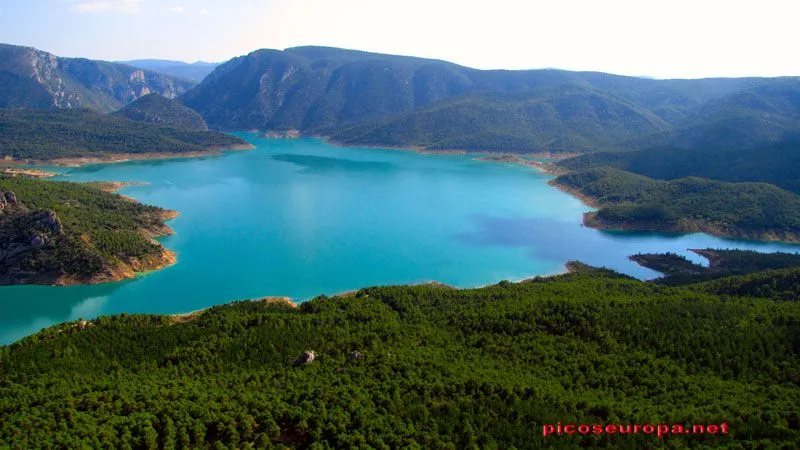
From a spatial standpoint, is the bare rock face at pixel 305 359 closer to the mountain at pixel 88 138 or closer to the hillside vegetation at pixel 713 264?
the hillside vegetation at pixel 713 264

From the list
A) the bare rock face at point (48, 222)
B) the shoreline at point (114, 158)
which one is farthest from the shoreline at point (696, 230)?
the shoreline at point (114, 158)

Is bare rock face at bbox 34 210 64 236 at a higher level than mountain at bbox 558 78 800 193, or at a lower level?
lower

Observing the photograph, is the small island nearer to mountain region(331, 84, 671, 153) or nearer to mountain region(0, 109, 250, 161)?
mountain region(0, 109, 250, 161)

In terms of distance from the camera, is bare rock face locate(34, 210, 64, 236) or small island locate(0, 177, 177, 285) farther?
bare rock face locate(34, 210, 64, 236)

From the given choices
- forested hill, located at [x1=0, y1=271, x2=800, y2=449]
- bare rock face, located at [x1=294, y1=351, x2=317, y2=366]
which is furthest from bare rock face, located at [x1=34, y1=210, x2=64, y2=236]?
bare rock face, located at [x1=294, y1=351, x2=317, y2=366]

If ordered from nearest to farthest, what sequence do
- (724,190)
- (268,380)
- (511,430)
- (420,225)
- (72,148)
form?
(511,430) → (268,380) → (420,225) → (724,190) → (72,148)

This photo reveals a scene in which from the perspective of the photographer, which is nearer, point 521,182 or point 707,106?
point 521,182

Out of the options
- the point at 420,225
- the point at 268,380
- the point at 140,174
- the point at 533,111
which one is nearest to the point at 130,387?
the point at 268,380

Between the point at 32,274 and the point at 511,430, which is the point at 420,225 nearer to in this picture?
the point at 32,274
